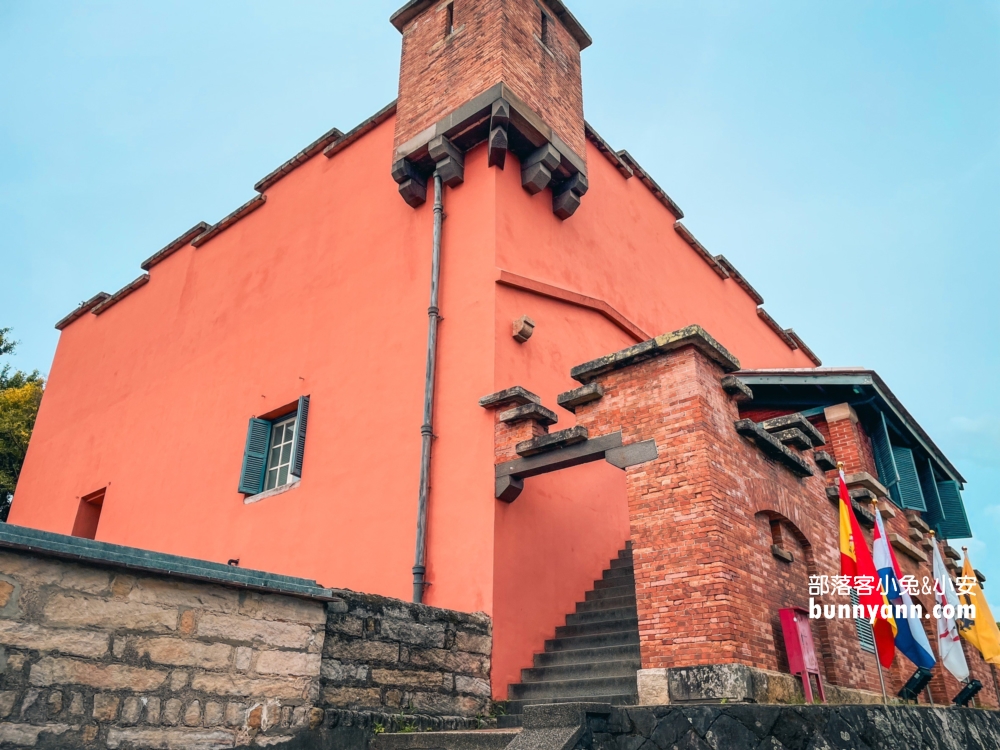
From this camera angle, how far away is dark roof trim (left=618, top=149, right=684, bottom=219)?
1424cm

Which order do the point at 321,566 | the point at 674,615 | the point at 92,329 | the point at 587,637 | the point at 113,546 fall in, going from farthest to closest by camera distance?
the point at 92,329
the point at 321,566
the point at 587,637
the point at 674,615
the point at 113,546

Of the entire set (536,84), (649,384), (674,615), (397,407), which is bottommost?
(674,615)

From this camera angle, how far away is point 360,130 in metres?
12.6

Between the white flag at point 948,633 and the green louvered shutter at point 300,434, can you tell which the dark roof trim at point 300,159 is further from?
the white flag at point 948,633

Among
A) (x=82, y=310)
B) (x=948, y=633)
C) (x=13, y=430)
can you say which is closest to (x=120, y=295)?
(x=82, y=310)

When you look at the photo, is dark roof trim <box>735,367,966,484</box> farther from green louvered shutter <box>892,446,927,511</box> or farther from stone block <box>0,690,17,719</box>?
stone block <box>0,690,17,719</box>

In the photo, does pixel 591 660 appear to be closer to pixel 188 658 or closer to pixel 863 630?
pixel 863 630

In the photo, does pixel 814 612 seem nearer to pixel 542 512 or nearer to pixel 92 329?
pixel 542 512

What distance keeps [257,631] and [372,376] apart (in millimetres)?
5134

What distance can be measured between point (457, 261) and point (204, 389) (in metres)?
5.85

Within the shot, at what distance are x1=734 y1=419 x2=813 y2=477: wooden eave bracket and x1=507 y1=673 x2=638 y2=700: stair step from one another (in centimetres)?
245

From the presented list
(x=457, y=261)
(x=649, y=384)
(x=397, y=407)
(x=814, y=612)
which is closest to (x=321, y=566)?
(x=397, y=407)

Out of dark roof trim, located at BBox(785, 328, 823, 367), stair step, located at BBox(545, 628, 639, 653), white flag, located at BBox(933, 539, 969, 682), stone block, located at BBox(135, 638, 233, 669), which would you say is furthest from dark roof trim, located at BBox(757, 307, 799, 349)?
stone block, located at BBox(135, 638, 233, 669)

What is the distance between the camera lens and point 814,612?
7.66 meters
